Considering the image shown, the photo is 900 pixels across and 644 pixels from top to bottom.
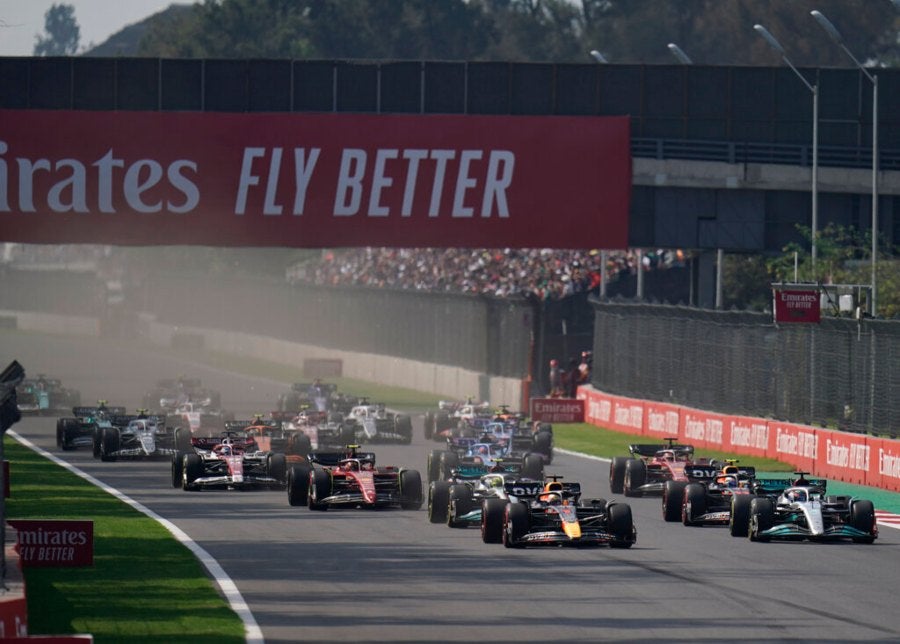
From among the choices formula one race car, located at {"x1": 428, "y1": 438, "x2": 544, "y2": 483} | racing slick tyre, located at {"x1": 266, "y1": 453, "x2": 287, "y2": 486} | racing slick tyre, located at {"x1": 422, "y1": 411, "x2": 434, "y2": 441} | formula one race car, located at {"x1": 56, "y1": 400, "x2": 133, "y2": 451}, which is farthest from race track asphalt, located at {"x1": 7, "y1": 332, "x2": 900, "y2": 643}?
racing slick tyre, located at {"x1": 422, "y1": 411, "x2": 434, "y2": 441}

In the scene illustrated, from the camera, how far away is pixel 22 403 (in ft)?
176

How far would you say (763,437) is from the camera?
41.3 m

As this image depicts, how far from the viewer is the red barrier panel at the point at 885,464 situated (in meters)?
34.3

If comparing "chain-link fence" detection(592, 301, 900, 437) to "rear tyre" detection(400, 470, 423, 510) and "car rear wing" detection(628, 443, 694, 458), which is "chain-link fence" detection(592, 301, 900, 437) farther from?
"rear tyre" detection(400, 470, 423, 510)

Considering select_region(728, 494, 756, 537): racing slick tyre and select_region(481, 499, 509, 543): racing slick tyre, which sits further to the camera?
select_region(728, 494, 756, 537): racing slick tyre

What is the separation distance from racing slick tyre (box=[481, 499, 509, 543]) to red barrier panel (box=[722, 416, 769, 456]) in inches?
659

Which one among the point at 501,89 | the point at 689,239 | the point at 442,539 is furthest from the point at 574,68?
the point at 442,539

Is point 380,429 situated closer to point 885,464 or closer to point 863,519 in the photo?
point 885,464

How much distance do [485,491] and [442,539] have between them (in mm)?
1823

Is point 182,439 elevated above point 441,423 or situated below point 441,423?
below

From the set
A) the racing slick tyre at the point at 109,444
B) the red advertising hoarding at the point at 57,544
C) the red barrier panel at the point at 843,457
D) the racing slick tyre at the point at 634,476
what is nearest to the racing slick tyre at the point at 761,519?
the racing slick tyre at the point at 634,476

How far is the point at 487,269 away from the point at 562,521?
168 ft

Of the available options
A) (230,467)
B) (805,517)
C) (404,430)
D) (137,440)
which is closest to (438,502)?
(805,517)

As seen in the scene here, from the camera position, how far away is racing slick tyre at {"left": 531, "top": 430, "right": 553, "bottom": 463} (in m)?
38.6
